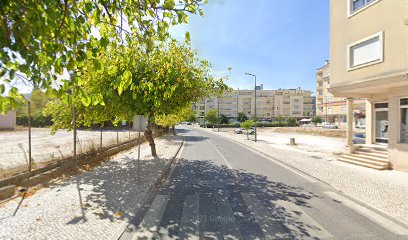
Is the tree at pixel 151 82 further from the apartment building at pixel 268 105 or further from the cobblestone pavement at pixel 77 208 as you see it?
the apartment building at pixel 268 105

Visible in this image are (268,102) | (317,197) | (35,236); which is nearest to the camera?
(35,236)

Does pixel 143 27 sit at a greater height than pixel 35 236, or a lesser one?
greater

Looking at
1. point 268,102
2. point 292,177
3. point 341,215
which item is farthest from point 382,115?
point 268,102

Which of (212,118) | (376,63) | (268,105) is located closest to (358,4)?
(376,63)

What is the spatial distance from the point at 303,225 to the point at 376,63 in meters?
9.56

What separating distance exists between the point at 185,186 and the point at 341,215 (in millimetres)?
4518

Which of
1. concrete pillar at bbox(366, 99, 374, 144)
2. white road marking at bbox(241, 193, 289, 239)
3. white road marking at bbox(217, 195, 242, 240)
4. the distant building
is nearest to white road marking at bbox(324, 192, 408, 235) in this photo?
white road marking at bbox(241, 193, 289, 239)

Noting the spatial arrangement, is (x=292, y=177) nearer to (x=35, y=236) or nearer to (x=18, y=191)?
(x=35, y=236)

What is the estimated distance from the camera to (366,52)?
11.5 m

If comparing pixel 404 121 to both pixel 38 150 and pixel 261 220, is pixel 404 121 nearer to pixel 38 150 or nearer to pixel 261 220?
pixel 261 220

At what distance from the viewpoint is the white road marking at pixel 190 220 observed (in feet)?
14.8

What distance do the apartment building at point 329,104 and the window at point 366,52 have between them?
177ft

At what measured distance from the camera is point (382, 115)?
45.6ft

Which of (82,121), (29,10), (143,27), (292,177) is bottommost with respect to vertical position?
(292,177)
